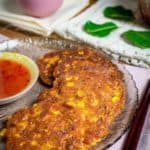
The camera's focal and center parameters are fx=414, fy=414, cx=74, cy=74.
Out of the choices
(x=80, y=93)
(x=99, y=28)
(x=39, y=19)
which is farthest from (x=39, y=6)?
(x=80, y=93)

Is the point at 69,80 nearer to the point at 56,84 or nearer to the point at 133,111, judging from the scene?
the point at 56,84

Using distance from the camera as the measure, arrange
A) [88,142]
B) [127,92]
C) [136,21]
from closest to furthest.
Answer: [88,142] → [127,92] → [136,21]

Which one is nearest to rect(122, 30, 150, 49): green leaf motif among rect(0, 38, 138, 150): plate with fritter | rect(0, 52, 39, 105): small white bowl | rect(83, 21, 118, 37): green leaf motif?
rect(83, 21, 118, 37): green leaf motif

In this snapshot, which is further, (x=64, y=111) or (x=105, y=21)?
(x=105, y=21)

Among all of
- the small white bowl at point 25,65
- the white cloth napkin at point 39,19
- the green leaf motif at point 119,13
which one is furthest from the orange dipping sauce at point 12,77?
the green leaf motif at point 119,13

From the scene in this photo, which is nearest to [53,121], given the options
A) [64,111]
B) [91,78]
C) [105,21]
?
[64,111]

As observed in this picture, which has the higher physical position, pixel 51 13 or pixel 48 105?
pixel 48 105
